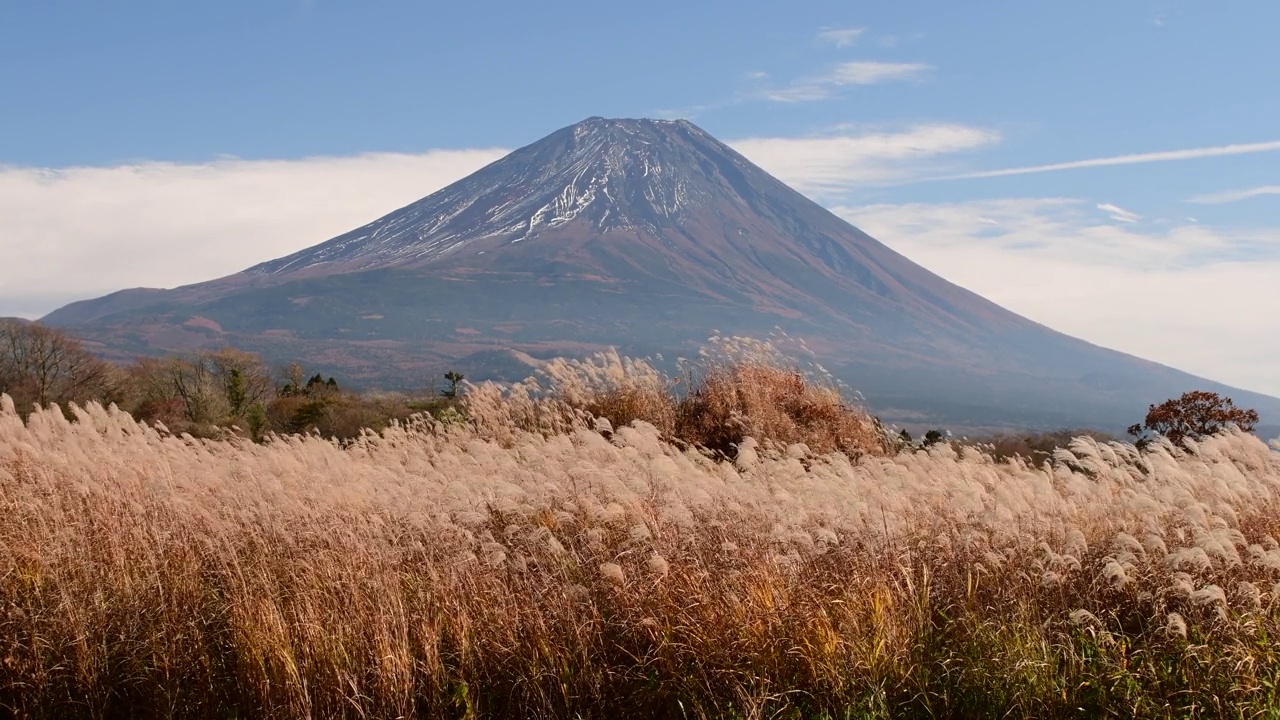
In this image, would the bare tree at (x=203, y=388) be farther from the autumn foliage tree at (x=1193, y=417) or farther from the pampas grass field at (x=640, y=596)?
the autumn foliage tree at (x=1193, y=417)

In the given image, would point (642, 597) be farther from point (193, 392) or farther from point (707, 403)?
point (193, 392)

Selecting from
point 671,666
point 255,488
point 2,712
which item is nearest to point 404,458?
point 255,488

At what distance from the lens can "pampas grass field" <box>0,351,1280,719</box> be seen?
6129mm

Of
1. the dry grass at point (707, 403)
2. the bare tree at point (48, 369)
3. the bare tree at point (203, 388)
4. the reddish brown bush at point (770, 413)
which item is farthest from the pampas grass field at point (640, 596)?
the bare tree at point (48, 369)

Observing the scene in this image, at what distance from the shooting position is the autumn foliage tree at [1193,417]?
15.8 meters

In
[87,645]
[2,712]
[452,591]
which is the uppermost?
[452,591]

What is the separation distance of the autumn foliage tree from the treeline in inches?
463

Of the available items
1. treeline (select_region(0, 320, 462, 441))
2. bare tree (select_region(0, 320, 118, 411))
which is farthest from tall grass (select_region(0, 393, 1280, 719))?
bare tree (select_region(0, 320, 118, 411))

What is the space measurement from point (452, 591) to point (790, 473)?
10.8ft

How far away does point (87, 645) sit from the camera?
22.9ft

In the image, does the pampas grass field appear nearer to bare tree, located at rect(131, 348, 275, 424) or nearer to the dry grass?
the dry grass

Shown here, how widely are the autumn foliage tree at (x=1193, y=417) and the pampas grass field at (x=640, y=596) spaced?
745 cm

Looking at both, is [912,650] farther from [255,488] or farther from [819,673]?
[255,488]

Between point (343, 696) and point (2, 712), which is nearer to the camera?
point (343, 696)
